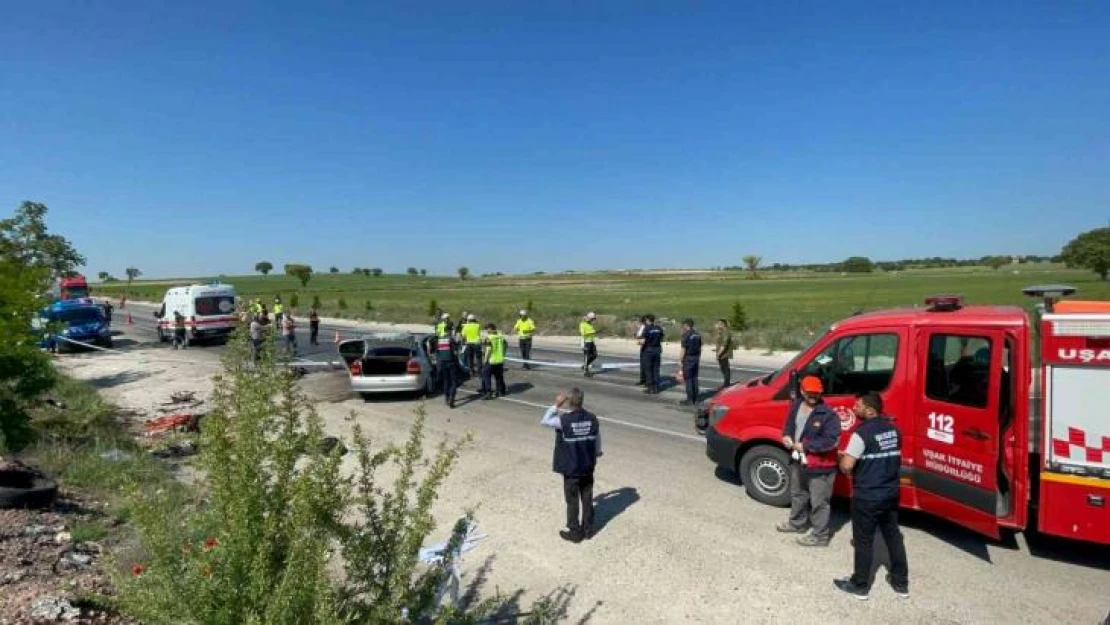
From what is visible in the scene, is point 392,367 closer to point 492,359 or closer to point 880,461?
point 492,359

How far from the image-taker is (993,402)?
530 centimetres

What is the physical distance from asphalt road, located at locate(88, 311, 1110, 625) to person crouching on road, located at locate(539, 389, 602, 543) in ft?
0.73

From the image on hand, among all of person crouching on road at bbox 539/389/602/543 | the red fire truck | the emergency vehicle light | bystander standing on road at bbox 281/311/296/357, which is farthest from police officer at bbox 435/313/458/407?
bystander standing on road at bbox 281/311/296/357

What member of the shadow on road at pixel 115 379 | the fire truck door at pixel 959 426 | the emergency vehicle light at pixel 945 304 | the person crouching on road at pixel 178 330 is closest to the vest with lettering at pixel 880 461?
the fire truck door at pixel 959 426

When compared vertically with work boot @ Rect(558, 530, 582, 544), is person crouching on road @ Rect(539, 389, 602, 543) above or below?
above

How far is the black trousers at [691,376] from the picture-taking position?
12.2m

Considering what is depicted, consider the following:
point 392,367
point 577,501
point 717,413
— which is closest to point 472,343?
point 392,367

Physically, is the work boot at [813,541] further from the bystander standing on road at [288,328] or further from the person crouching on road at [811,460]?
the bystander standing on road at [288,328]

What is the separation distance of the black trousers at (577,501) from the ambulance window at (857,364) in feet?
8.88

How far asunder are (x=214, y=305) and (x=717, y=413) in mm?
→ 24450

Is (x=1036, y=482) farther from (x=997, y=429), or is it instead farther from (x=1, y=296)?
(x=1, y=296)

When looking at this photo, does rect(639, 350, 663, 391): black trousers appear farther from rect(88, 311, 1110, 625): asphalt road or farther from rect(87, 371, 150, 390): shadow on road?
rect(87, 371, 150, 390): shadow on road

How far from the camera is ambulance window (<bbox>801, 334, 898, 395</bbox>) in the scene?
6.14 meters

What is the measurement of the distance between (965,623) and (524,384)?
38.5ft
